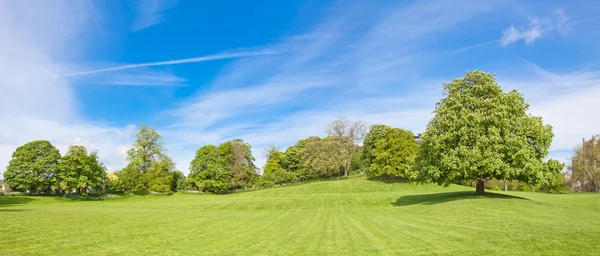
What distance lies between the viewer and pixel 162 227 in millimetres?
17719

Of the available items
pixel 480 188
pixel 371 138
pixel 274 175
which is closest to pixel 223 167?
pixel 274 175

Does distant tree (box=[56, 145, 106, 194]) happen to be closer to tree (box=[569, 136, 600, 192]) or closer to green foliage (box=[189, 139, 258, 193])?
green foliage (box=[189, 139, 258, 193])

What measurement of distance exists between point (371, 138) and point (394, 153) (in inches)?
501

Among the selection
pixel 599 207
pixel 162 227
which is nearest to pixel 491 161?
pixel 599 207

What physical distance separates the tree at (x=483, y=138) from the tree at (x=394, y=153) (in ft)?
96.4

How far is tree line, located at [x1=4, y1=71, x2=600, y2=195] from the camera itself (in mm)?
27594

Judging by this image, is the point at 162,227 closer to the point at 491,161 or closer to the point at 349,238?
the point at 349,238

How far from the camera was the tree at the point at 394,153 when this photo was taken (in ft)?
201

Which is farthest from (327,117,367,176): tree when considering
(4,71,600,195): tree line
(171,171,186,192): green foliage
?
(171,171,186,192): green foliage

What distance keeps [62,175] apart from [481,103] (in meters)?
66.2

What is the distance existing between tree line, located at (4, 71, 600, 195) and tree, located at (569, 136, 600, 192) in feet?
0.53

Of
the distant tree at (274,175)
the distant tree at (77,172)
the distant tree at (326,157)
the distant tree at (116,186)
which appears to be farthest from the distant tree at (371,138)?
the distant tree at (77,172)

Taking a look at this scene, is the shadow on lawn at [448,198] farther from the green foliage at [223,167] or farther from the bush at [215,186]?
the green foliage at [223,167]

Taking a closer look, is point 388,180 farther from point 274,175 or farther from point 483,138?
point 483,138
